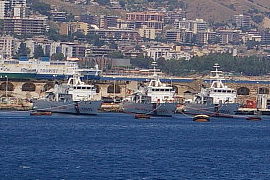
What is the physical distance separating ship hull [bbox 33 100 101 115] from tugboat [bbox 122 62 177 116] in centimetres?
629

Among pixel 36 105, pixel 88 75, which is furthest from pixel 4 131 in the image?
pixel 88 75

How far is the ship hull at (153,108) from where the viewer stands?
12469 centimetres

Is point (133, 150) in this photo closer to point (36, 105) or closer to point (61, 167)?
point (61, 167)

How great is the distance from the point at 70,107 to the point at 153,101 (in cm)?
836

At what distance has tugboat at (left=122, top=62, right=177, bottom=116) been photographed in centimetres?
12519

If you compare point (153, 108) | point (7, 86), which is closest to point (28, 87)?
point (7, 86)

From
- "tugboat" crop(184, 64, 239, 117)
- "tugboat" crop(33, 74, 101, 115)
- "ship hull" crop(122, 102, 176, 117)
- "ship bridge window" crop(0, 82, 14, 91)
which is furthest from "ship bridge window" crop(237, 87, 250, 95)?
"tugboat" crop(33, 74, 101, 115)

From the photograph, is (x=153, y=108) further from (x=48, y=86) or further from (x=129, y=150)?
(x=129, y=150)

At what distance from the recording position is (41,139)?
84.6 m

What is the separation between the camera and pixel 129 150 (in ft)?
257

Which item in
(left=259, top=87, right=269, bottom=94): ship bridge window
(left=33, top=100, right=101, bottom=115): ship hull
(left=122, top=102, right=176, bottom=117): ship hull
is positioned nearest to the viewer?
(left=33, top=100, right=101, bottom=115): ship hull

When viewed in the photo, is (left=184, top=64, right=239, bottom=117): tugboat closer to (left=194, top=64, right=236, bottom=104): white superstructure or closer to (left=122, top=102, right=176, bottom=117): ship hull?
(left=194, top=64, right=236, bottom=104): white superstructure

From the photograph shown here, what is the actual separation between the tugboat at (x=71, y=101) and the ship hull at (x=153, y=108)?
5.63 m

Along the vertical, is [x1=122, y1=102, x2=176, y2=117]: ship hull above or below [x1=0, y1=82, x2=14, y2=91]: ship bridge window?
below
